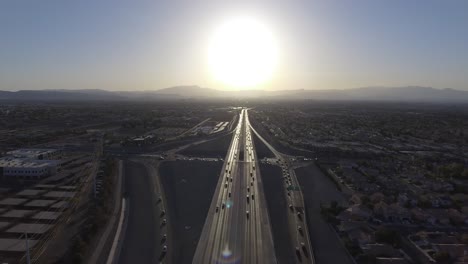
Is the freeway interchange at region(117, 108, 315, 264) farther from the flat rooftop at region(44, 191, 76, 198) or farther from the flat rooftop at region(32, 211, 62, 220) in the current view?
the flat rooftop at region(44, 191, 76, 198)

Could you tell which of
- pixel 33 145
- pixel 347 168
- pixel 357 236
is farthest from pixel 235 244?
pixel 33 145

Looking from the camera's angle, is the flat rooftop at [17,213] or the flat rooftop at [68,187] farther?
the flat rooftop at [68,187]

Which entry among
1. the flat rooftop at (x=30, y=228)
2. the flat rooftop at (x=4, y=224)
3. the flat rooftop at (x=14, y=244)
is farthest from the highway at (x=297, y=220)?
the flat rooftop at (x=4, y=224)

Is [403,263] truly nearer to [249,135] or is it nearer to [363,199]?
[363,199]

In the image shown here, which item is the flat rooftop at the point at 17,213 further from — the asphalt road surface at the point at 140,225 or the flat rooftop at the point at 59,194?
the asphalt road surface at the point at 140,225

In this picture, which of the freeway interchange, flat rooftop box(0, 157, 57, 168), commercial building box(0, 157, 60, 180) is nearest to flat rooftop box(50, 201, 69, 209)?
the freeway interchange

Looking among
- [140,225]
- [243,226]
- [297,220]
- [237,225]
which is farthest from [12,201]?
[297,220]
